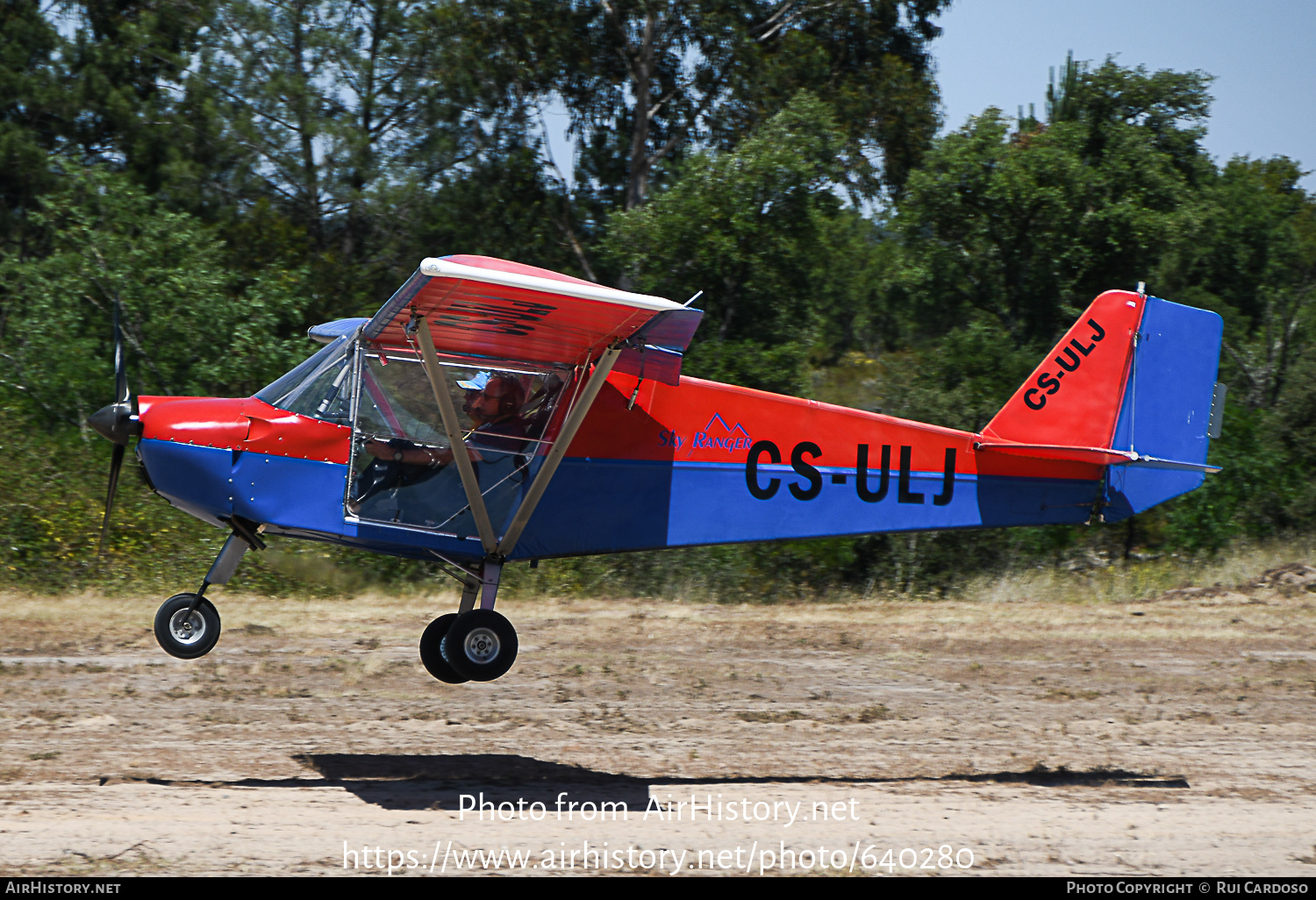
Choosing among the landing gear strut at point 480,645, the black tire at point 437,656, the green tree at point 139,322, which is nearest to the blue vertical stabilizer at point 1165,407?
the landing gear strut at point 480,645

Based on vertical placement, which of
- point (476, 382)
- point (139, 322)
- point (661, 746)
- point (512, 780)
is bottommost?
point (512, 780)

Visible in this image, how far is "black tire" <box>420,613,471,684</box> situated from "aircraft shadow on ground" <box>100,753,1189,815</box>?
2.31 ft

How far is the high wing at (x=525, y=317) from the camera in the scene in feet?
22.3

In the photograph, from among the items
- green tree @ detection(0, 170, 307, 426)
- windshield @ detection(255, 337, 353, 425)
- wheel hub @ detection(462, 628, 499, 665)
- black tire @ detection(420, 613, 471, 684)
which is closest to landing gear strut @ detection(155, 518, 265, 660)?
windshield @ detection(255, 337, 353, 425)

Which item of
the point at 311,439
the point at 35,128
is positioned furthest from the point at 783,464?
the point at 35,128

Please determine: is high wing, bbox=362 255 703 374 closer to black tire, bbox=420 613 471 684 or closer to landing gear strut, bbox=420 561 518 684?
landing gear strut, bbox=420 561 518 684

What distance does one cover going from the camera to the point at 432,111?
2656 cm

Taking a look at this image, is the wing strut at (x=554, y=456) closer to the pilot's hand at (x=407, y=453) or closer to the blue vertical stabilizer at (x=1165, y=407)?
the pilot's hand at (x=407, y=453)

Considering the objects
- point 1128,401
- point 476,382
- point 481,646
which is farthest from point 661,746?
point 1128,401

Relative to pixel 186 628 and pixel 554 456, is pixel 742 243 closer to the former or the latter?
pixel 554 456

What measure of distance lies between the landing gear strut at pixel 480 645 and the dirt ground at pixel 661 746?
29.9 inches

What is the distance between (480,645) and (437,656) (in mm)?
392

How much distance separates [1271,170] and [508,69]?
35686 millimetres

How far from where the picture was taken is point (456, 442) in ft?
24.9
